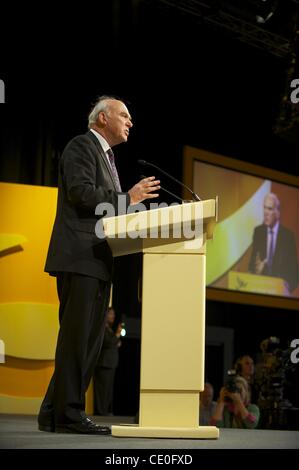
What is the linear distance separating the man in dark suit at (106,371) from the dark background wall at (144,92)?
458 millimetres

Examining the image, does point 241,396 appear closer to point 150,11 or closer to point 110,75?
point 110,75

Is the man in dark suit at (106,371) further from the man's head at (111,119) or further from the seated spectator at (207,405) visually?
the man's head at (111,119)

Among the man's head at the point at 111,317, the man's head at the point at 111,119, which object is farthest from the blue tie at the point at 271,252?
the man's head at the point at 111,119

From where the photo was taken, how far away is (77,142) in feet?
7.88

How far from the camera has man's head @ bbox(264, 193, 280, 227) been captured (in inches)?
300

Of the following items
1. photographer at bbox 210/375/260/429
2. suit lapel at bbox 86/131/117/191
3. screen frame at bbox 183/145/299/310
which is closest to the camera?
suit lapel at bbox 86/131/117/191

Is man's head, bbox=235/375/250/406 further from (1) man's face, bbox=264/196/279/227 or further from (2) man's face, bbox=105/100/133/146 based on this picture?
(2) man's face, bbox=105/100/133/146

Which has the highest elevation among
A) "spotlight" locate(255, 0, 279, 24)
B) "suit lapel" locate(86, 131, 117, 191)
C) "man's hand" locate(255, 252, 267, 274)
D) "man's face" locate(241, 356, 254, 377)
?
"spotlight" locate(255, 0, 279, 24)

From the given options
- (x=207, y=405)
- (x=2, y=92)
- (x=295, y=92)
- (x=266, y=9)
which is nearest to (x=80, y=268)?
(x=2, y=92)

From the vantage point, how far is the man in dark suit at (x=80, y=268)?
2227 millimetres

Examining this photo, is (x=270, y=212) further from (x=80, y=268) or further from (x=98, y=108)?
(x=80, y=268)

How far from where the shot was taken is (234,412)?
15.6 ft

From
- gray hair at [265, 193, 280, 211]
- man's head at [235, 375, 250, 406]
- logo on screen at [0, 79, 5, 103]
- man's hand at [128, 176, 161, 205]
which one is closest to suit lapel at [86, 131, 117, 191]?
man's hand at [128, 176, 161, 205]

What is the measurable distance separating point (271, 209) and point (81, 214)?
18.3 ft
